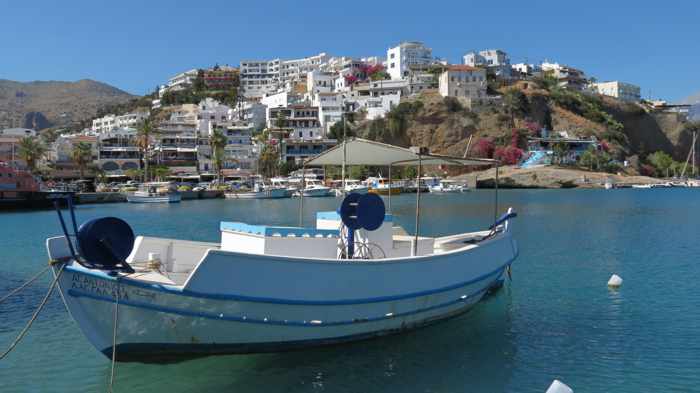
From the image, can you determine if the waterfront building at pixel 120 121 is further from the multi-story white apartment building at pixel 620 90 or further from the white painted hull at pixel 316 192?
the multi-story white apartment building at pixel 620 90

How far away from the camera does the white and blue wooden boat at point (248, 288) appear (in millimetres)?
8617

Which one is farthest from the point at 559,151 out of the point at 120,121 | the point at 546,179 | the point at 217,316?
the point at 217,316

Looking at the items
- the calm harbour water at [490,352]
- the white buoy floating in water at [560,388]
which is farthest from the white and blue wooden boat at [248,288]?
the white buoy floating in water at [560,388]

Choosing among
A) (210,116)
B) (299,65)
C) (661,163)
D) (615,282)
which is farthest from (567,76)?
(615,282)

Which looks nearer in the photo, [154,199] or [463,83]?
[154,199]

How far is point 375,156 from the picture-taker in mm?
13547

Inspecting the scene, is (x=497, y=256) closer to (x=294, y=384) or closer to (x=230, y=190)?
(x=294, y=384)

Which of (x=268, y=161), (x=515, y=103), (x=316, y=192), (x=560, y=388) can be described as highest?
(x=515, y=103)

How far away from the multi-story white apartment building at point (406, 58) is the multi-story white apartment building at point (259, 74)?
35.1 metres

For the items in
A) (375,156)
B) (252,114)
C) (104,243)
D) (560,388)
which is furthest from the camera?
(252,114)

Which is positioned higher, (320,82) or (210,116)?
(320,82)

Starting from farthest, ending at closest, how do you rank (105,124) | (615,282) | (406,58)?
(105,124) → (406,58) → (615,282)

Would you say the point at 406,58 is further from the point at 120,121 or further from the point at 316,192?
the point at 120,121

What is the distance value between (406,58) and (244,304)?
126 metres
